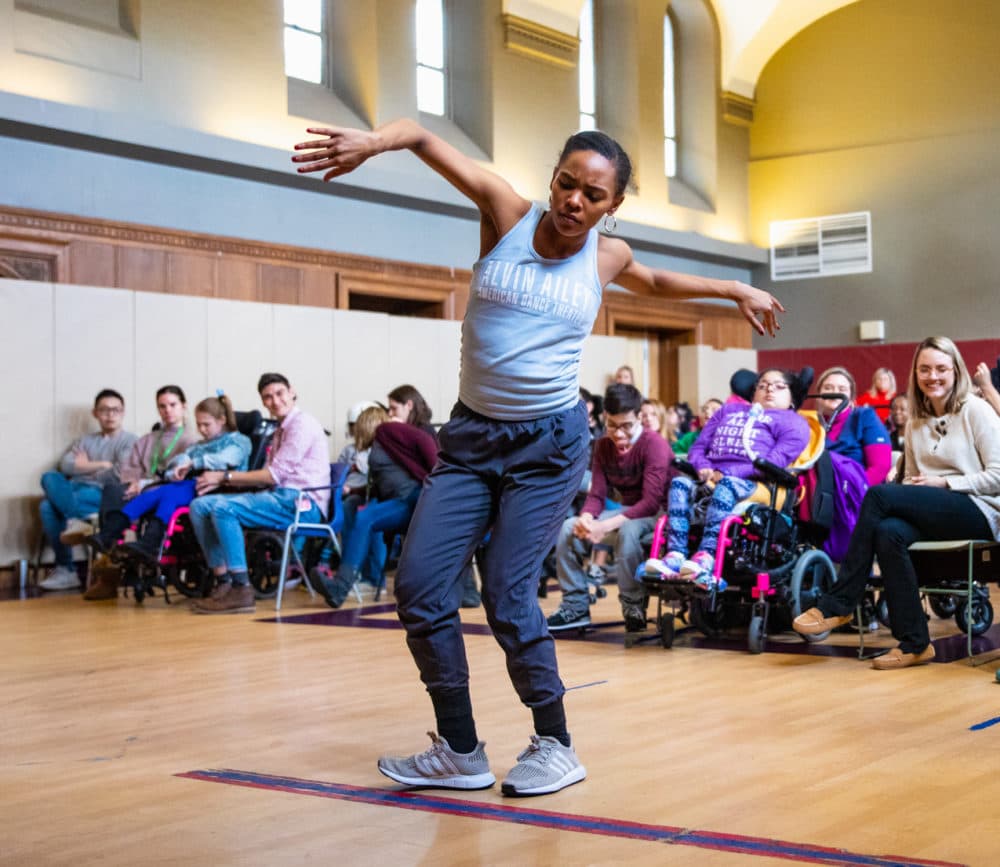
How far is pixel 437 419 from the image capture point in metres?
11.4

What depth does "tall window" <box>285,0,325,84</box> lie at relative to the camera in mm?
11453

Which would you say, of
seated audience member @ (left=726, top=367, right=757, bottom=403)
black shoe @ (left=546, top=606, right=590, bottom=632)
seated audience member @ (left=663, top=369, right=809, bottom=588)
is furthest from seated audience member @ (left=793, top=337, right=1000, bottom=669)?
black shoe @ (left=546, top=606, right=590, bottom=632)

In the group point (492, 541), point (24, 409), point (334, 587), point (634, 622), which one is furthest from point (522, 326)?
point (24, 409)

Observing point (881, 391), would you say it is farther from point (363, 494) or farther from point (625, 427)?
point (625, 427)

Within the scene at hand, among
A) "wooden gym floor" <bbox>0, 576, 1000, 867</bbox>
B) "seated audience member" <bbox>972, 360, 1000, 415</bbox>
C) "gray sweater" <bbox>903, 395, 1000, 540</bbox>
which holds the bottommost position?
"wooden gym floor" <bbox>0, 576, 1000, 867</bbox>

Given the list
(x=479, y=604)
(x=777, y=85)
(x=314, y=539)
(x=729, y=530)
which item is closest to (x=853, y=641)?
(x=729, y=530)

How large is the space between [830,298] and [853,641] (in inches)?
437

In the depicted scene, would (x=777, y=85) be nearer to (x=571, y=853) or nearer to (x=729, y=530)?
(x=729, y=530)

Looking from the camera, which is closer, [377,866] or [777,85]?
[377,866]

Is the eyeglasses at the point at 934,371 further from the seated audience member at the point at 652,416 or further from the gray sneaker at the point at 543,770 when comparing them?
the seated audience member at the point at 652,416

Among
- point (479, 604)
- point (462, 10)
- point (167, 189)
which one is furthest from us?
point (462, 10)

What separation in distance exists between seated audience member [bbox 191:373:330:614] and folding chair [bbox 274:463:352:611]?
5 centimetres

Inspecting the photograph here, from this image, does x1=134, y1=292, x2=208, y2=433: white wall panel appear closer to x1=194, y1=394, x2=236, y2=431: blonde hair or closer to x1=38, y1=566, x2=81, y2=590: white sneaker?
x1=38, y1=566, x2=81, y2=590: white sneaker

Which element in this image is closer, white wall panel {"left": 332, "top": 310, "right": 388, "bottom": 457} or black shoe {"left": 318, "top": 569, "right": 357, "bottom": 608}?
black shoe {"left": 318, "top": 569, "right": 357, "bottom": 608}
